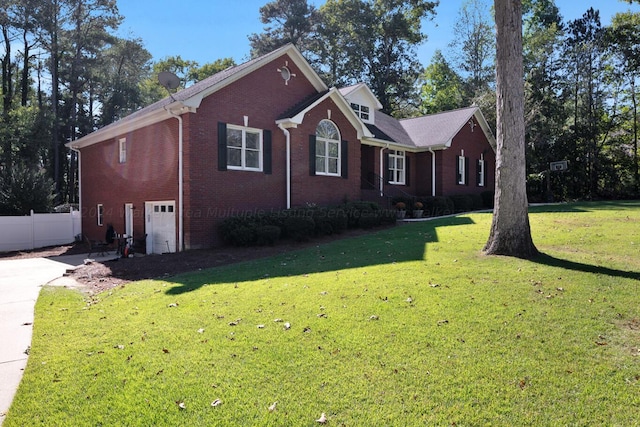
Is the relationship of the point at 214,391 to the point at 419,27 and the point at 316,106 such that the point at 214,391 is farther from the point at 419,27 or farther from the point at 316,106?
the point at 419,27

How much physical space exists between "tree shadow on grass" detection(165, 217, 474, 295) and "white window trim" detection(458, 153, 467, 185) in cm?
1241

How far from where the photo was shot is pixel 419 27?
135 ft

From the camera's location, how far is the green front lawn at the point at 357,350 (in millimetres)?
3404

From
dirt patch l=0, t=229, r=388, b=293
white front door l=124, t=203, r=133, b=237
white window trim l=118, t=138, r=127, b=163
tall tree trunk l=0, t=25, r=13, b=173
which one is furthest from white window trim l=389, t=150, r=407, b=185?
tall tree trunk l=0, t=25, r=13, b=173

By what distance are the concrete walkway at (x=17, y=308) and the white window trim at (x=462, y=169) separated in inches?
779

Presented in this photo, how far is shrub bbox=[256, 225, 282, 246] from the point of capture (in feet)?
42.9

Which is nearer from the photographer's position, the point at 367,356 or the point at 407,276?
the point at 367,356

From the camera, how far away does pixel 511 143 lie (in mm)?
8688

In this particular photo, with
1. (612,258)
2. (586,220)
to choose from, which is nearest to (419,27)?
(586,220)

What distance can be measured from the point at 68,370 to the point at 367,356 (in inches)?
123

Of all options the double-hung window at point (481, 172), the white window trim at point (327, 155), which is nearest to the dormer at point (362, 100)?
the white window trim at point (327, 155)

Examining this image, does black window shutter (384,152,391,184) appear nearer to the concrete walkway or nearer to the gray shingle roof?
the gray shingle roof

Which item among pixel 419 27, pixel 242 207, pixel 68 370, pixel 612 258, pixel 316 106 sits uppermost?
pixel 419 27

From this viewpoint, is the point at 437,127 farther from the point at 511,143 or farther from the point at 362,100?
the point at 511,143
